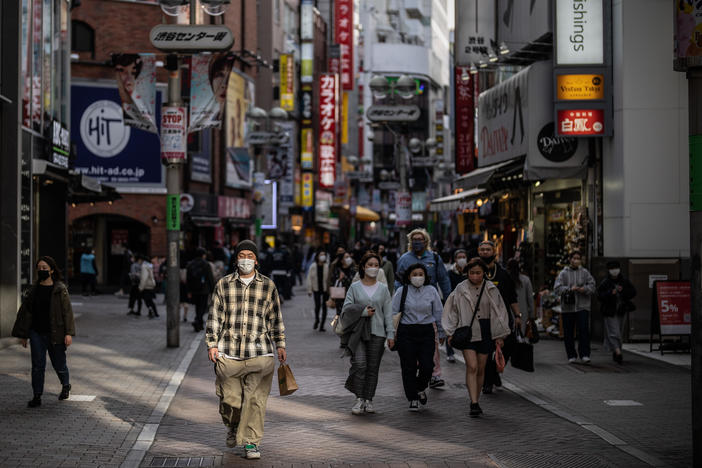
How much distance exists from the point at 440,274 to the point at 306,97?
186ft

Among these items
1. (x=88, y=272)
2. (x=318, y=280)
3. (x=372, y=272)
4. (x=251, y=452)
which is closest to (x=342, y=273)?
(x=318, y=280)

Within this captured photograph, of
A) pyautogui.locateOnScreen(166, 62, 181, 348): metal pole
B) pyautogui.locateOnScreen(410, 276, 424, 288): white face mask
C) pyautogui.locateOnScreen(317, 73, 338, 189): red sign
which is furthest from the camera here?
pyautogui.locateOnScreen(317, 73, 338, 189): red sign

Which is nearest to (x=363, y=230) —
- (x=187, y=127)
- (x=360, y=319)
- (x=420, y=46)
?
(x=420, y=46)

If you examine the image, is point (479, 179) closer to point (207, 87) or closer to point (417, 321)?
point (207, 87)

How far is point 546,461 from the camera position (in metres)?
8.91

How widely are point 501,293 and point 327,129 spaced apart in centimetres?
5849

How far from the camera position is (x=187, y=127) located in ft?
64.8

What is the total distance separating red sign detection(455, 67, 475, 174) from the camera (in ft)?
111

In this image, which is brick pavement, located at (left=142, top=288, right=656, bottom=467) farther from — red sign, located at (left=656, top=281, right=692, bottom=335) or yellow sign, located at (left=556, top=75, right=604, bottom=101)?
→ yellow sign, located at (left=556, top=75, right=604, bottom=101)

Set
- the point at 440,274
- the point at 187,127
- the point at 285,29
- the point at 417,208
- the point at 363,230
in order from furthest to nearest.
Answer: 1. the point at 363,230
2. the point at 417,208
3. the point at 285,29
4. the point at 187,127
5. the point at 440,274

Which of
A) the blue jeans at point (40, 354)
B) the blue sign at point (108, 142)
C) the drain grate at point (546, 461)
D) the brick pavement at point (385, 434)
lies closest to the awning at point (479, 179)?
the brick pavement at point (385, 434)

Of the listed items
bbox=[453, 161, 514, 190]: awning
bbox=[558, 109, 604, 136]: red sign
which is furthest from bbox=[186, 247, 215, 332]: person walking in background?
bbox=[558, 109, 604, 136]: red sign

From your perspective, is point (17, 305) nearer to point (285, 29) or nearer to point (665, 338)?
point (665, 338)

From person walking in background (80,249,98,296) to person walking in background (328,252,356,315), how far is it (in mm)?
15887
